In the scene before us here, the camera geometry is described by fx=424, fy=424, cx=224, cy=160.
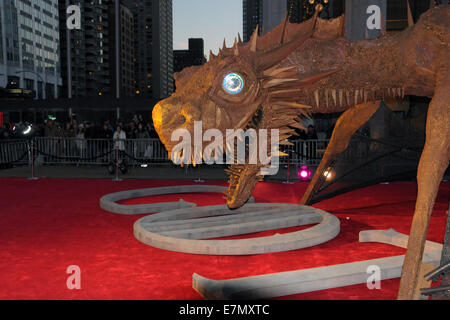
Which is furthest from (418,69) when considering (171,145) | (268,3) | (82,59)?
(82,59)

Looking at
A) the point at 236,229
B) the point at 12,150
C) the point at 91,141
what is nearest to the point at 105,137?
the point at 91,141

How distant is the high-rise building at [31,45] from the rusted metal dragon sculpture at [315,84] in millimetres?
76523

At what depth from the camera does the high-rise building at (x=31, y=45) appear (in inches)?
3191

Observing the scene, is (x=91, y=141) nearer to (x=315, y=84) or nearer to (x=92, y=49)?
(x=315, y=84)

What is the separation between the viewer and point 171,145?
125 inches

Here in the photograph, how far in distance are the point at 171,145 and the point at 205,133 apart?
0.90 ft

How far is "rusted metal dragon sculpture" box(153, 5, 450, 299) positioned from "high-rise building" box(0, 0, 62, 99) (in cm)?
7652

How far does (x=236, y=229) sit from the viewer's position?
587 cm

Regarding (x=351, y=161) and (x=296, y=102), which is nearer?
(x=296, y=102)

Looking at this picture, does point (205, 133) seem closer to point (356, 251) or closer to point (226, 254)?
point (226, 254)

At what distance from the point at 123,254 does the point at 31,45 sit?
103192 millimetres

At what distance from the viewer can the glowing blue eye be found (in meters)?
3.22
